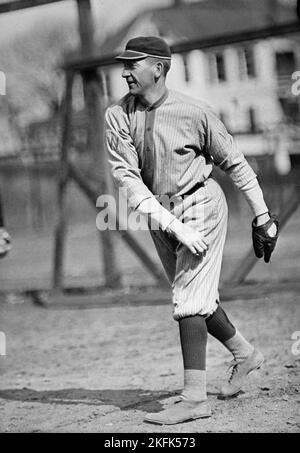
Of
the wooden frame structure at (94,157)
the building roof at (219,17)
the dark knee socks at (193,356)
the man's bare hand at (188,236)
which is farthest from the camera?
the building roof at (219,17)

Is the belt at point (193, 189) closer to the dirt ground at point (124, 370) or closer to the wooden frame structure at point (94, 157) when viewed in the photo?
the dirt ground at point (124, 370)

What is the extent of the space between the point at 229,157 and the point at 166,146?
262 mm

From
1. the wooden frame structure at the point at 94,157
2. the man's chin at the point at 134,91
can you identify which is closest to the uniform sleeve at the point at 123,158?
the man's chin at the point at 134,91

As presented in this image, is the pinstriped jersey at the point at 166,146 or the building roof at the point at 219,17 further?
the building roof at the point at 219,17

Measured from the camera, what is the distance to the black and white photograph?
3.56 m

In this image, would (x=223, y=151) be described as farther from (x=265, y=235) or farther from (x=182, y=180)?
(x=265, y=235)

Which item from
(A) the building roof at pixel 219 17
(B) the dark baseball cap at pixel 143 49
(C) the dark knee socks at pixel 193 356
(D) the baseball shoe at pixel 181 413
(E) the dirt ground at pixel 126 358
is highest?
(A) the building roof at pixel 219 17

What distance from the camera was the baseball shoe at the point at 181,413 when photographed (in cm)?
352

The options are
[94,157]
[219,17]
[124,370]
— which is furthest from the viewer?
[219,17]

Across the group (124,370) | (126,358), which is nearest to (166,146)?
(124,370)

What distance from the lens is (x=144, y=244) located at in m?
9.85

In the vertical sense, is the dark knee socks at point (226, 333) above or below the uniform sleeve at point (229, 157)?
below

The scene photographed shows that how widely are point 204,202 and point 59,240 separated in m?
4.09
